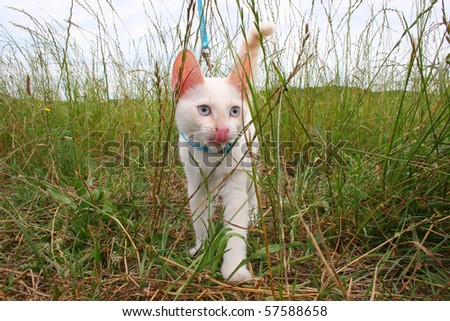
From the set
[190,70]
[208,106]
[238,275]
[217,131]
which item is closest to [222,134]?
[217,131]

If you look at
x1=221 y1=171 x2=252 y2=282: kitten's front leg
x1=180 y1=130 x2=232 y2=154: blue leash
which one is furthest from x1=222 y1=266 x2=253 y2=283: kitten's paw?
x1=180 y1=130 x2=232 y2=154: blue leash

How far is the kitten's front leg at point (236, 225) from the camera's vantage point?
1032 mm

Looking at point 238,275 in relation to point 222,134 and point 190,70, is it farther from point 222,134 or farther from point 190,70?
point 190,70

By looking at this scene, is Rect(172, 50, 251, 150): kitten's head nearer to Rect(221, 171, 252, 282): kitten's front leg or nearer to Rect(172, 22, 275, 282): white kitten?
Rect(172, 22, 275, 282): white kitten

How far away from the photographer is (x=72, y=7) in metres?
1.42

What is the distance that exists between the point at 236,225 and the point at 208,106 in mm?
418

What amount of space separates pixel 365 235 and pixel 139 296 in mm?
718

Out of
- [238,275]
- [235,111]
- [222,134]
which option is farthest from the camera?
[235,111]

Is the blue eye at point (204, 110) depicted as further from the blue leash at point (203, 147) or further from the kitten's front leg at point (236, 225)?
the kitten's front leg at point (236, 225)

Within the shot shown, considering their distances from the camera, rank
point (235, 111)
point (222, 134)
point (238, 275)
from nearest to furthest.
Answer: point (238, 275) < point (222, 134) < point (235, 111)

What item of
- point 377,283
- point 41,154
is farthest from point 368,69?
point 41,154

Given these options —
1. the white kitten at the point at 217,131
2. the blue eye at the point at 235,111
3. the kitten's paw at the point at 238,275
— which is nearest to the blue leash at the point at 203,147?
the white kitten at the point at 217,131

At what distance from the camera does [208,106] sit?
1.19 meters

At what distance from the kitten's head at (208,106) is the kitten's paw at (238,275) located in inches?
16.2
